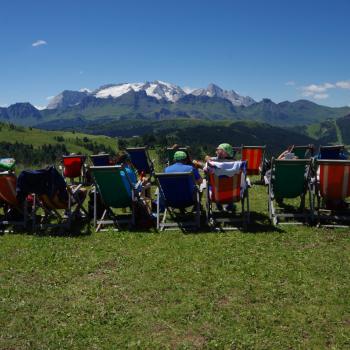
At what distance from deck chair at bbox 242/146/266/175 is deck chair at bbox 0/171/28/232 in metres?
9.53

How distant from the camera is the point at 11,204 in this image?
1181 cm

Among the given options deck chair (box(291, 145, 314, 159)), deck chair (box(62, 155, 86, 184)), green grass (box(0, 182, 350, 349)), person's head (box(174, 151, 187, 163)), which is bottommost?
green grass (box(0, 182, 350, 349))

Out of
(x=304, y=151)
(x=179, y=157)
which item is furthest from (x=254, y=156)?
(x=179, y=157)

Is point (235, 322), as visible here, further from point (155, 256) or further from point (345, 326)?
point (155, 256)

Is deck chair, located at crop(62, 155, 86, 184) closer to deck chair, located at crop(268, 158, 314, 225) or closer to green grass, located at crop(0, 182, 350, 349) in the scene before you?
green grass, located at crop(0, 182, 350, 349)

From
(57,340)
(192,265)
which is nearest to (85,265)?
(192,265)

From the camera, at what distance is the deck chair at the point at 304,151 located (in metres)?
17.8

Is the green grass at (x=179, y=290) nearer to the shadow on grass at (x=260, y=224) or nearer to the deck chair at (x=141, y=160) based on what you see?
the shadow on grass at (x=260, y=224)

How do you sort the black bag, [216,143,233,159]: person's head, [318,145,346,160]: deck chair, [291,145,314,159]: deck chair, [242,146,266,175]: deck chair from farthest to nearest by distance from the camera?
[242,146,266,175]: deck chair < [291,145,314,159]: deck chair < [318,145,346,160]: deck chair < [216,143,233,159]: person's head < the black bag

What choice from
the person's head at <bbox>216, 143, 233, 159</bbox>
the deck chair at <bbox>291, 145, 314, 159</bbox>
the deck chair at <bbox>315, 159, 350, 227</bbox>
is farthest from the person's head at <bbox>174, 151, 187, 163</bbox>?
the deck chair at <bbox>291, 145, 314, 159</bbox>

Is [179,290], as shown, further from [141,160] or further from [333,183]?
[141,160]

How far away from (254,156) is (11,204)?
10310 millimetres

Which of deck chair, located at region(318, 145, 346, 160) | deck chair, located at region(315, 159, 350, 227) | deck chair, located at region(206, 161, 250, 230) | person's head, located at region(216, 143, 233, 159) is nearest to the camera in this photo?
deck chair, located at region(315, 159, 350, 227)

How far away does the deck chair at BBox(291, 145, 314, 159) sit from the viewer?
17797 mm
